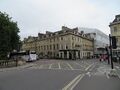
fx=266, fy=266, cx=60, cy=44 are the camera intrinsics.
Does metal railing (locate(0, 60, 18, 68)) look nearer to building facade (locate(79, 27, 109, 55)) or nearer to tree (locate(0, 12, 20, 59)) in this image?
tree (locate(0, 12, 20, 59))

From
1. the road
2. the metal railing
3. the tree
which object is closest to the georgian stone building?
the tree

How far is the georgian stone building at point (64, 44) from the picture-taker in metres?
101

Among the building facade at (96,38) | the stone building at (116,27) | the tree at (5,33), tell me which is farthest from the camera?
the building facade at (96,38)

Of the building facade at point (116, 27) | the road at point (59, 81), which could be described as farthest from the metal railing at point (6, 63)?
the building facade at point (116, 27)

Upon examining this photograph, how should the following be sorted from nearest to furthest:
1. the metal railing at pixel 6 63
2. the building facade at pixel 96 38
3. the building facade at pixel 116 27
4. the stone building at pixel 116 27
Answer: the metal railing at pixel 6 63, the stone building at pixel 116 27, the building facade at pixel 116 27, the building facade at pixel 96 38

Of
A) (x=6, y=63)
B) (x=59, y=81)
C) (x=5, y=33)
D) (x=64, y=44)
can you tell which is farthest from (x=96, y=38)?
(x=59, y=81)

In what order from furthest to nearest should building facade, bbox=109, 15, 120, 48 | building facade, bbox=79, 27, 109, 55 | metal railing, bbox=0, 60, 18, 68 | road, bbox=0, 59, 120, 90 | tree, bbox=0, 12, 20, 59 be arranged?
building facade, bbox=79, 27, 109, 55 < building facade, bbox=109, 15, 120, 48 < tree, bbox=0, 12, 20, 59 < metal railing, bbox=0, 60, 18, 68 < road, bbox=0, 59, 120, 90

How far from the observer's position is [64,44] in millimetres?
102812

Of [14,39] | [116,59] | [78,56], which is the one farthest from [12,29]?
[78,56]

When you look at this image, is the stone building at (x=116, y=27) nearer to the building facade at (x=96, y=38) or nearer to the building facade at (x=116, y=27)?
the building facade at (x=116, y=27)

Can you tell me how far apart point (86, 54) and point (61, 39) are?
19.0m

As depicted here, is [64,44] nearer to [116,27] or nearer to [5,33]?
[116,27]

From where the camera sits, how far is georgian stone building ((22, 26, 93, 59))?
10081 centimetres

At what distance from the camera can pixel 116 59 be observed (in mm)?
58531
